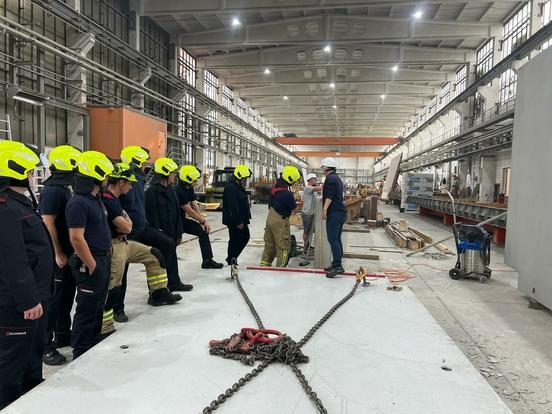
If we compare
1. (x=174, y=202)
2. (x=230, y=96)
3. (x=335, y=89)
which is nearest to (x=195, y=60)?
(x=230, y=96)

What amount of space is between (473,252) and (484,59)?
15184 millimetres

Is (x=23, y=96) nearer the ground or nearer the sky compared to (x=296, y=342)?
nearer the sky

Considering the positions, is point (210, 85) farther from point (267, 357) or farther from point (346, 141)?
point (267, 357)

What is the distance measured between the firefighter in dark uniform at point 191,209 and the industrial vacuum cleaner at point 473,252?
386 cm

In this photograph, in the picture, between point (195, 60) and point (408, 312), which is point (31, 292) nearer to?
point (408, 312)

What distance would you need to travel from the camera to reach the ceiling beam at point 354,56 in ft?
57.2

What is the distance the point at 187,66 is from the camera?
746 inches

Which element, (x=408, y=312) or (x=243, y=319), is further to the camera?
(x=408, y=312)

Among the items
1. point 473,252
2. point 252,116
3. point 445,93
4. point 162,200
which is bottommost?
point 473,252

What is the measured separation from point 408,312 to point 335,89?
71.3 ft

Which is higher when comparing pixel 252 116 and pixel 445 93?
pixel 445 93

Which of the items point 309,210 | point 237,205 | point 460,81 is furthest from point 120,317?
point 460,81

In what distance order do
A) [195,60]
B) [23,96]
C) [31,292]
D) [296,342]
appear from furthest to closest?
[195,60]
[23,96]
[296,342]
[31,292]

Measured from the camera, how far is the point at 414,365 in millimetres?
2447
